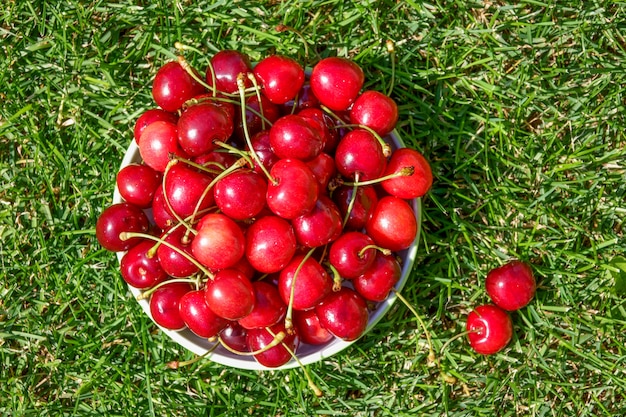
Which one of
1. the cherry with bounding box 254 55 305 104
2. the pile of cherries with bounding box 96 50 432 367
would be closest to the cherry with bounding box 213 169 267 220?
the pile of cherries with bounding box 96 50 432 367

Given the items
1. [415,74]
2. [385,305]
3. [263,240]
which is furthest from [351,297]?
[415,74]

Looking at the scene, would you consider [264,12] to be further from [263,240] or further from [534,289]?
[534,289]

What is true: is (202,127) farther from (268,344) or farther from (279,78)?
(268,344)

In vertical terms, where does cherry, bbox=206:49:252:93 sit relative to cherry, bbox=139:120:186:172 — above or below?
above

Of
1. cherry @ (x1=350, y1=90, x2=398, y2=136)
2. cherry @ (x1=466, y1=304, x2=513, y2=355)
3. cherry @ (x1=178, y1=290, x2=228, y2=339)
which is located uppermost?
cherry @ (x1=350, y1=90, x2=398, y2=136)

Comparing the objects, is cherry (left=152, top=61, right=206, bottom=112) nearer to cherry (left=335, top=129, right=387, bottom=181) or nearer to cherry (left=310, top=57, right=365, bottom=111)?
cherry (left=310, top=57, right=365, bottom=111)

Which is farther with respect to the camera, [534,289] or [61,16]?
[61,16]
